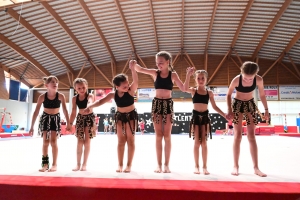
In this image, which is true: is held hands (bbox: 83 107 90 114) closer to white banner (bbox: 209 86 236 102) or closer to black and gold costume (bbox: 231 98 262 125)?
black and gold costume (bbox: 231 98 262 125)

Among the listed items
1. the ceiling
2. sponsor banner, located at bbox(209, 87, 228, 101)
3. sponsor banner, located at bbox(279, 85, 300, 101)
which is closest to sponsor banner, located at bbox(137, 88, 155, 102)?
the ceiling

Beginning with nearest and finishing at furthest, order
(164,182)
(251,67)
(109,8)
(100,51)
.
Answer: (164,182), (251,67), (109,8), (100,51)

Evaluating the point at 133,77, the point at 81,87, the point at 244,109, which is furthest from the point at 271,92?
the point at 81,87

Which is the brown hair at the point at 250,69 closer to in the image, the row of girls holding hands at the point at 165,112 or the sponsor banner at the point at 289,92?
the row of girls holding hands at the point at 165,112

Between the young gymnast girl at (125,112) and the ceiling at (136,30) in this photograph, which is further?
the ceiling at (136,30)

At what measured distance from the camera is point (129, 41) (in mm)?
13469

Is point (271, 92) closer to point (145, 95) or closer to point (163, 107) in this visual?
point (145, 95)

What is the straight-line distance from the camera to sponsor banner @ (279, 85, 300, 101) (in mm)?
14781

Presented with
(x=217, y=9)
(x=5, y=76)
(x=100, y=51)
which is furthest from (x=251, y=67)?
(x=5, y=76)

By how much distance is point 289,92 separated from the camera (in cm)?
1482

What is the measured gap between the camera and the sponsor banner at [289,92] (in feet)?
48.5

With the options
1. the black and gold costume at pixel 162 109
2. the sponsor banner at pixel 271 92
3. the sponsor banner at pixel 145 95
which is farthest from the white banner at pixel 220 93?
the black and gold costume at pixel 162 109

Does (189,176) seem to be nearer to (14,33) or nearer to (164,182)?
(164,182)

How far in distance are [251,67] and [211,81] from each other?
43.3ft
